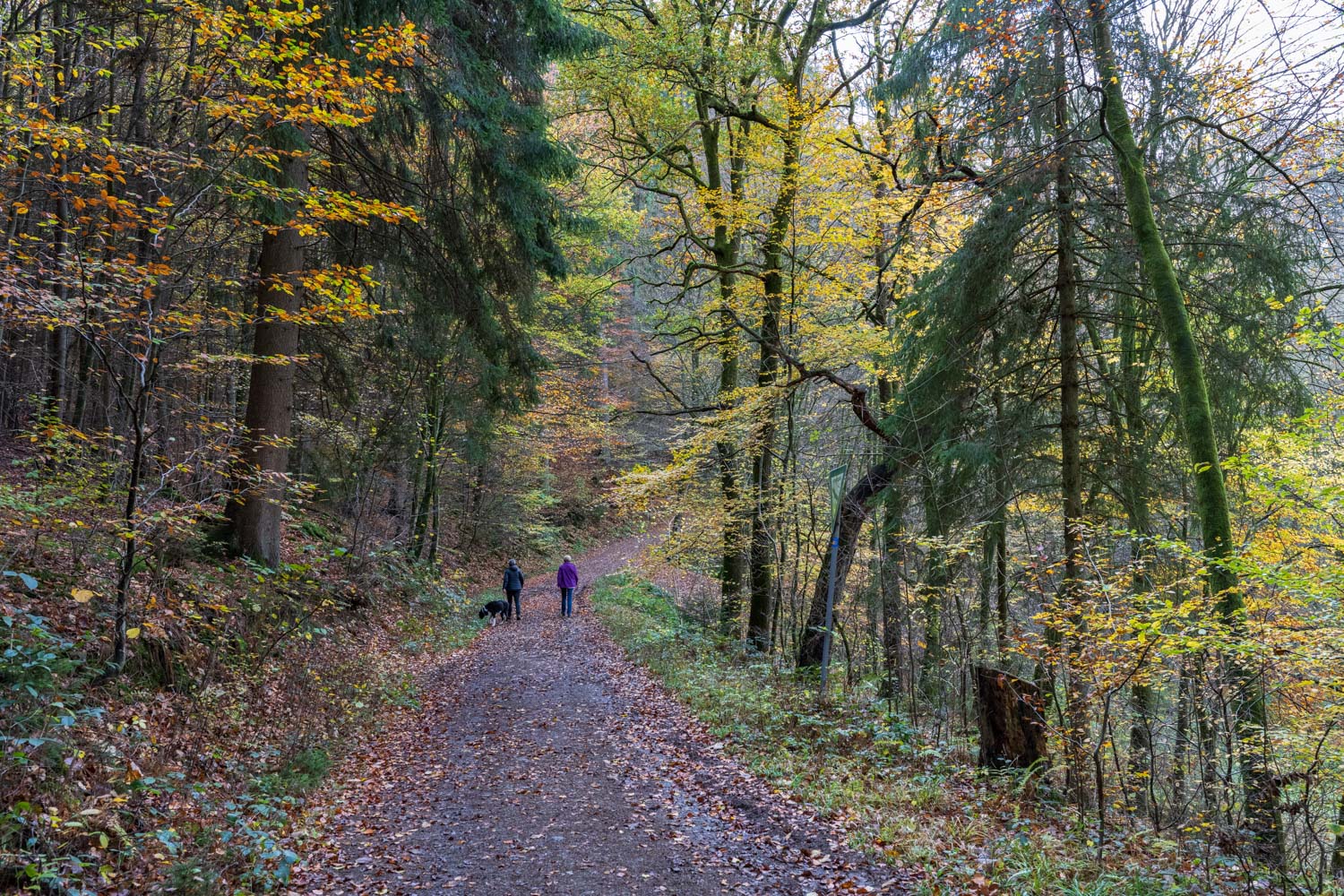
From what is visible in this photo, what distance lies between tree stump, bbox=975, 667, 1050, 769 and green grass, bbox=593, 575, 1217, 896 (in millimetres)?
264

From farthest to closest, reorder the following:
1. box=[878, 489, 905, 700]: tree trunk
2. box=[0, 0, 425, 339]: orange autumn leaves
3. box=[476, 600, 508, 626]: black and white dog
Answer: box=[476, 600, 508, 626]: black and white dog, box=[878, 489, 905, 700]: tree trunk, box=[0, 0, 425, 339]: orange autumn leaves

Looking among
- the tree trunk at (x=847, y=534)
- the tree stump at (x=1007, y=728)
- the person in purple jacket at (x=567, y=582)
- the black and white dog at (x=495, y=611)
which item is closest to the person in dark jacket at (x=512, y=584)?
the black and white dog at (x=495, y=611)

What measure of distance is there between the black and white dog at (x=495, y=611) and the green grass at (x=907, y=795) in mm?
6498

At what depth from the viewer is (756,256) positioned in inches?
571

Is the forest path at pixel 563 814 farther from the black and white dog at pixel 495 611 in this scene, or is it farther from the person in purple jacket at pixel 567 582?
the person in purple jacket at pixel 567 582

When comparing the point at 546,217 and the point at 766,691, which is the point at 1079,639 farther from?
the point at 546,217

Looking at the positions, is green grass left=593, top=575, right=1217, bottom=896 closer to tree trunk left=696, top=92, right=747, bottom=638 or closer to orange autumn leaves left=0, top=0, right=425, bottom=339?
tree trunk left=696, top=92, right=747, bottom=638

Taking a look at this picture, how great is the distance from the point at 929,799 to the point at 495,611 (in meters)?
11.9

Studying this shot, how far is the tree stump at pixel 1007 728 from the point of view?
21.0 feet

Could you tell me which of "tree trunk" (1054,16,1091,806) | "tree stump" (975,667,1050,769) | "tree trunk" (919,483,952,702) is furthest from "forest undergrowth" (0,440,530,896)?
"tree trunk" (1054,16,1091,806)

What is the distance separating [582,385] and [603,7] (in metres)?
14.7

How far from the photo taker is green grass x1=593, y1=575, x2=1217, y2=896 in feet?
13.9

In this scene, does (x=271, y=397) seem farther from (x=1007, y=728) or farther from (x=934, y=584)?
(x=1007, y=728)

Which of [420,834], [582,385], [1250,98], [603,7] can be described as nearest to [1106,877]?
[420,834]
